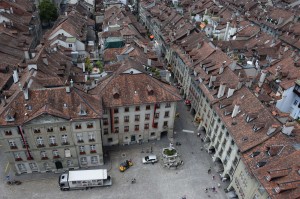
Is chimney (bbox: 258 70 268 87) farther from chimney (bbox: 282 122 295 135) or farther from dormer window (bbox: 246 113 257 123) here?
chimney (bbox: 282 122 295 135)

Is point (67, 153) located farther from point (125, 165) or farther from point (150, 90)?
point (150, 90)

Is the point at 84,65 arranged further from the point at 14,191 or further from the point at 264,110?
the point at 264,110

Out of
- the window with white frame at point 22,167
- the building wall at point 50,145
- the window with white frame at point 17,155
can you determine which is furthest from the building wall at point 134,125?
the window with white frame at point 17,155

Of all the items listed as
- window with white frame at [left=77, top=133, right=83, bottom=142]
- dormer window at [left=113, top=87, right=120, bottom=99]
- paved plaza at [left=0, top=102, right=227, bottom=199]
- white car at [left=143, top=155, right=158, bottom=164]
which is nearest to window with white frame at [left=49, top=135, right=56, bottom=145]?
window with white frame at [left=77, top=133, right=83, bottom=142]

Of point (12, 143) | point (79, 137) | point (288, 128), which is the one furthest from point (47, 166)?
point (288, 128)

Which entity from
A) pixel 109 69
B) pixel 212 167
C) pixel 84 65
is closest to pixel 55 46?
pixel 84 65
